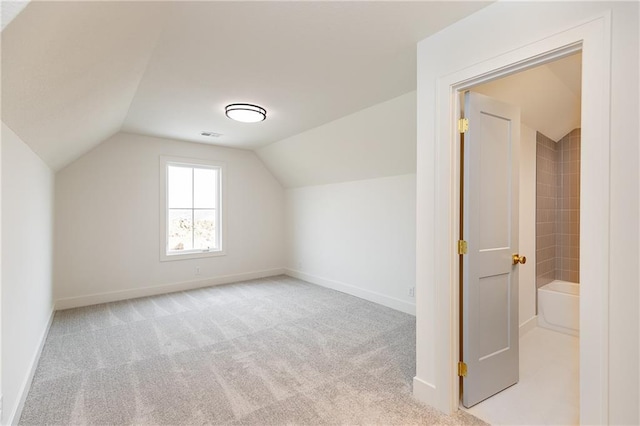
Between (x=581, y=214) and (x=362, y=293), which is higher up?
(x=581, y=214)

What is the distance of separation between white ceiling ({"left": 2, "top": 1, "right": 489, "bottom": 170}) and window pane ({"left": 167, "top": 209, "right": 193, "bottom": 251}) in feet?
6.12

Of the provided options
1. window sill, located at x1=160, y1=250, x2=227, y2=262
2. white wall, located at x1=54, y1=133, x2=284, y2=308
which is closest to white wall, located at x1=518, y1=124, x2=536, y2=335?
white wall, located at x1=54, y1=133, x2=284, y2=308

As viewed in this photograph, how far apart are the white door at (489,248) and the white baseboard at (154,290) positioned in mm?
4318

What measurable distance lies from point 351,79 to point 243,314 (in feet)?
9.67

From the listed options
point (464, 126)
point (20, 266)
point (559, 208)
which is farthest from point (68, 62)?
point (559, 208)

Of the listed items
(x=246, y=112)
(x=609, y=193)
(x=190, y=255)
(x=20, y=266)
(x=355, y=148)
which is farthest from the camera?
(x=190, y=255)

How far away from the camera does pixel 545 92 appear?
2762 mm

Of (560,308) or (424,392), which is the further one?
(560,308)

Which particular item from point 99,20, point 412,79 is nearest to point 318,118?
point 412,79

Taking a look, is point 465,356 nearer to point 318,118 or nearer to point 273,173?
point 318,118

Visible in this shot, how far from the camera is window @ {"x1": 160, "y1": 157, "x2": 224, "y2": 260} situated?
16.3 ft

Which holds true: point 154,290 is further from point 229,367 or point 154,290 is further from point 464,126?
point 464,126

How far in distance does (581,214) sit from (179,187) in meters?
5.18

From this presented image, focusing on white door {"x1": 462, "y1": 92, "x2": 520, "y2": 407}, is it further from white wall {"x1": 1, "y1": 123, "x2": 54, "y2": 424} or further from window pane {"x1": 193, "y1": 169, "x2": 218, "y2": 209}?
window pane {"x1": 193, "y1": 169, "x2": 218, "y2": 209}
